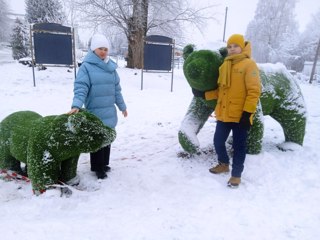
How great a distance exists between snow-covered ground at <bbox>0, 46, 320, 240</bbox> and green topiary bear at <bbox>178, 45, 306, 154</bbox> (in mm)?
258

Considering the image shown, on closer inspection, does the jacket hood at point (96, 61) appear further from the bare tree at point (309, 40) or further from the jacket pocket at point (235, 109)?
the bare tree at point (309, 40)

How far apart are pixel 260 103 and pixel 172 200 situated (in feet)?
5.82

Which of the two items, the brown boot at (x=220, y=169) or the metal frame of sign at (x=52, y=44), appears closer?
the brown boot at (x=220, y=169)

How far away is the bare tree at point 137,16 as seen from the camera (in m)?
13.2

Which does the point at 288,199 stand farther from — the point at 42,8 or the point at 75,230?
the point at 42,8

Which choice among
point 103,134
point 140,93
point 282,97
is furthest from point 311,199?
point 140,93

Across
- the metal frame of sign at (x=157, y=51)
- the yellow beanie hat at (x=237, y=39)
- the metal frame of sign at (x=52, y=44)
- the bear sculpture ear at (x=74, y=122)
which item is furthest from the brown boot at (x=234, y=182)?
the metal frame of sign at (x=52, y=44)

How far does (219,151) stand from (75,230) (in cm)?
183

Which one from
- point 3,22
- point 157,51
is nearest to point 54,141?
point 157,51

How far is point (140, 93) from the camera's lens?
28.0 ft

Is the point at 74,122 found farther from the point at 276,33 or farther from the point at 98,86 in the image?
the point at 276,33

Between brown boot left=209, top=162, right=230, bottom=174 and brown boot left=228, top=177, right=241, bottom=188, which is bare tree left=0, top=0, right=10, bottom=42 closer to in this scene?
brown boot left=209, top=162, right=230, bottom=174

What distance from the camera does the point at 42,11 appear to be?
2023cm

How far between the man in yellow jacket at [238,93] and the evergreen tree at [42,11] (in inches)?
797
